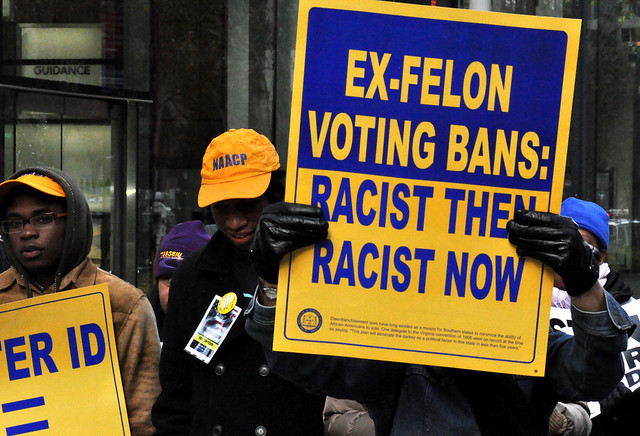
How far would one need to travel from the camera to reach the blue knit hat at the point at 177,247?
506cm

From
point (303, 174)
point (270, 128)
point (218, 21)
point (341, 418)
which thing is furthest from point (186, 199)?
point (303, 174)

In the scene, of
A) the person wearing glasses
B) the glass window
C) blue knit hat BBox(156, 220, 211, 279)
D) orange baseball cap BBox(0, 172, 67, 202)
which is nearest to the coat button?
the person wearing glasses

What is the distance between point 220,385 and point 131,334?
0.33 metres

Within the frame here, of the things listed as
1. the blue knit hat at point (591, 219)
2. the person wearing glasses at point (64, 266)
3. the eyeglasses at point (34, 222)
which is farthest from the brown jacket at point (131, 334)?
the blue knit hat at point (591, 219)

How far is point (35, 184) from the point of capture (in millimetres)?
3256

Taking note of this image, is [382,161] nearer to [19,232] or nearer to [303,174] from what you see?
[303,174]

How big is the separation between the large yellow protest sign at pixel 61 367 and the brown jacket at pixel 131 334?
57mm

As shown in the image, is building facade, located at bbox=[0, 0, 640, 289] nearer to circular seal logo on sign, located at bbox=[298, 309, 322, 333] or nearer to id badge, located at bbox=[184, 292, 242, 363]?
id badge, located at bbox=[184, 292, 242, 363]

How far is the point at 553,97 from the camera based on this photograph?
89.7 inches

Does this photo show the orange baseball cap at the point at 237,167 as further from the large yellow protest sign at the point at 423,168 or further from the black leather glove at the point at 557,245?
the black leather glove at the point at 557,245

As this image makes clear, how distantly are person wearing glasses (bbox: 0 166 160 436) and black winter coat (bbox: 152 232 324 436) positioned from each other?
0.20ft

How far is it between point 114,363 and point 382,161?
1.30 m

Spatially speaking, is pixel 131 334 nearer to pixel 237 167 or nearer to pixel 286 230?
pixel 237 167

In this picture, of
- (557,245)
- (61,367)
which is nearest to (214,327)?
(61,367)
